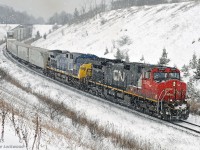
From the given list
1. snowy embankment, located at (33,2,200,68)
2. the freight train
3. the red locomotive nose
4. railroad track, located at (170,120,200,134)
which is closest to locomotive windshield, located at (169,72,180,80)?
the freight train

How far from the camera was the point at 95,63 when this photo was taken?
97.4ft

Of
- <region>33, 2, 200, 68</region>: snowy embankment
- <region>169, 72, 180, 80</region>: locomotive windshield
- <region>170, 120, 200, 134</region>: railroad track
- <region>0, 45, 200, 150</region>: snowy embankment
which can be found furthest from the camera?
<region>33, 2, 200, 68</region>: snowy embankment

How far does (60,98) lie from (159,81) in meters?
9.31

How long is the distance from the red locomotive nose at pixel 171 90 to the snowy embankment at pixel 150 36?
21706 mm

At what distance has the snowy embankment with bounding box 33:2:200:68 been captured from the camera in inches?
1944

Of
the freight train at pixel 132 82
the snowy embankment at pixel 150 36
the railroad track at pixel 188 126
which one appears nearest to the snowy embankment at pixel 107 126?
the railroad track at pixel 188 126

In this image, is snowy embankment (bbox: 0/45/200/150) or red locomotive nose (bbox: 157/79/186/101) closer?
snowy embankment (bbox: 0/45/200/150)

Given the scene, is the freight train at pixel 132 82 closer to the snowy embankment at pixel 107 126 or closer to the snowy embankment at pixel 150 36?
the snowy embankment at pixel 107 126

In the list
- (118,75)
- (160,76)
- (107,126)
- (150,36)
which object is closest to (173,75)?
(160,76)

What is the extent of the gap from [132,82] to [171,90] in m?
3.46

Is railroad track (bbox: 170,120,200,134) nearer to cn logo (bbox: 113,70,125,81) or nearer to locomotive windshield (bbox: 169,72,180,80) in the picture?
locomotive windshield (bbox: 169,72,180,80)

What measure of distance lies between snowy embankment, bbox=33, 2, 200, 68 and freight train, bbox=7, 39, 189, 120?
15719mm

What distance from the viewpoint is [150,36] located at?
60656 mm

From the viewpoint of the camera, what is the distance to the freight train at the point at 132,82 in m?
20.8
